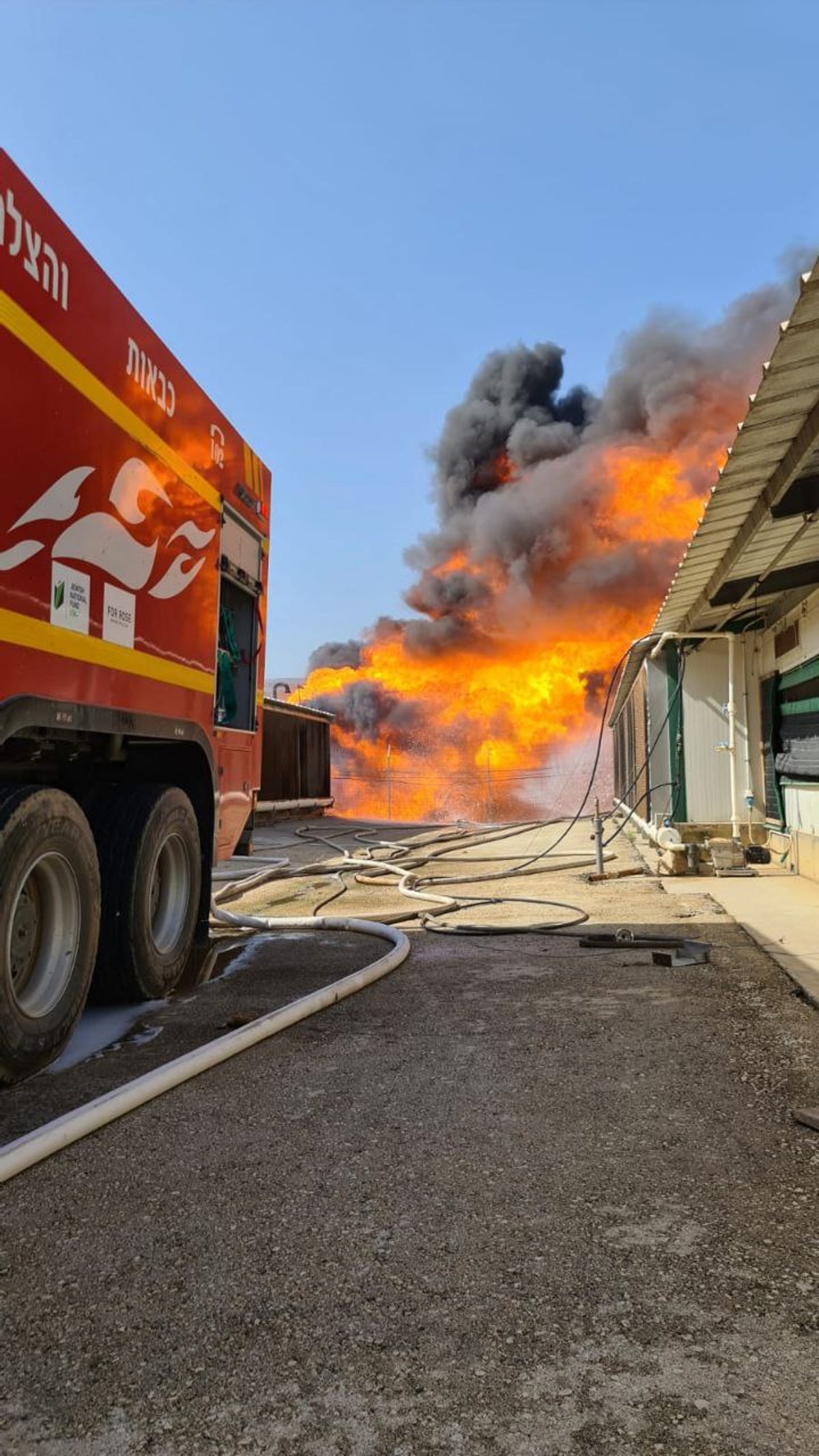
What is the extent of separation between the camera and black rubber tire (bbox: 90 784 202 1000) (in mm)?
4402

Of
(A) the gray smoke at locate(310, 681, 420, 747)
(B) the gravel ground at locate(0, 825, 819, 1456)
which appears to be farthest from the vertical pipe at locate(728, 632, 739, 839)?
(A) the gray smoke at locate(310, 681, 420, 747)

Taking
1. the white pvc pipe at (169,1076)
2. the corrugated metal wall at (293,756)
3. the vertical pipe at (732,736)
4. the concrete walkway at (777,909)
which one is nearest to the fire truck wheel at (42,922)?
the white pvc pipe at (169,1076)

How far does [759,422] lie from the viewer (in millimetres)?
4566

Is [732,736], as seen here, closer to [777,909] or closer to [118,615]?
[777,909]

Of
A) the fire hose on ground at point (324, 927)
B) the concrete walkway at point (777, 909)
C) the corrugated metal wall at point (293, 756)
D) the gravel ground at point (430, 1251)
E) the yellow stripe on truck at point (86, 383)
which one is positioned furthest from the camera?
the corrugated metal wall at point (293, 756)

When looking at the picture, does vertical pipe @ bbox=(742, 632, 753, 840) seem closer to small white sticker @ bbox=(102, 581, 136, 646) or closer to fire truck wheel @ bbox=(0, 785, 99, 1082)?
small white sticker @ bbox=(102, 581, 136, 646)

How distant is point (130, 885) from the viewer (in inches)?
173

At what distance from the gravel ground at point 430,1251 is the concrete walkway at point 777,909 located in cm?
126

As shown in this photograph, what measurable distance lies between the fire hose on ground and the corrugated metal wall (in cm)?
520

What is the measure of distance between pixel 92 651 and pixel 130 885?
1300 millimetres

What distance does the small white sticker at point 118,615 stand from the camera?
3811 mm

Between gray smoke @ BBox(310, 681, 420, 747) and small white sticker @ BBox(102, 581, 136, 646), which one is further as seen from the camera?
gray smoke @ BBox(310, 681, 420, 747)

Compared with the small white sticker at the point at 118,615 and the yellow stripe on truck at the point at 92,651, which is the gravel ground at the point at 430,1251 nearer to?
the yellow stripe on truck at the point at 92,651

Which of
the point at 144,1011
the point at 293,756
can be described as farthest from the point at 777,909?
the point at 293,756
